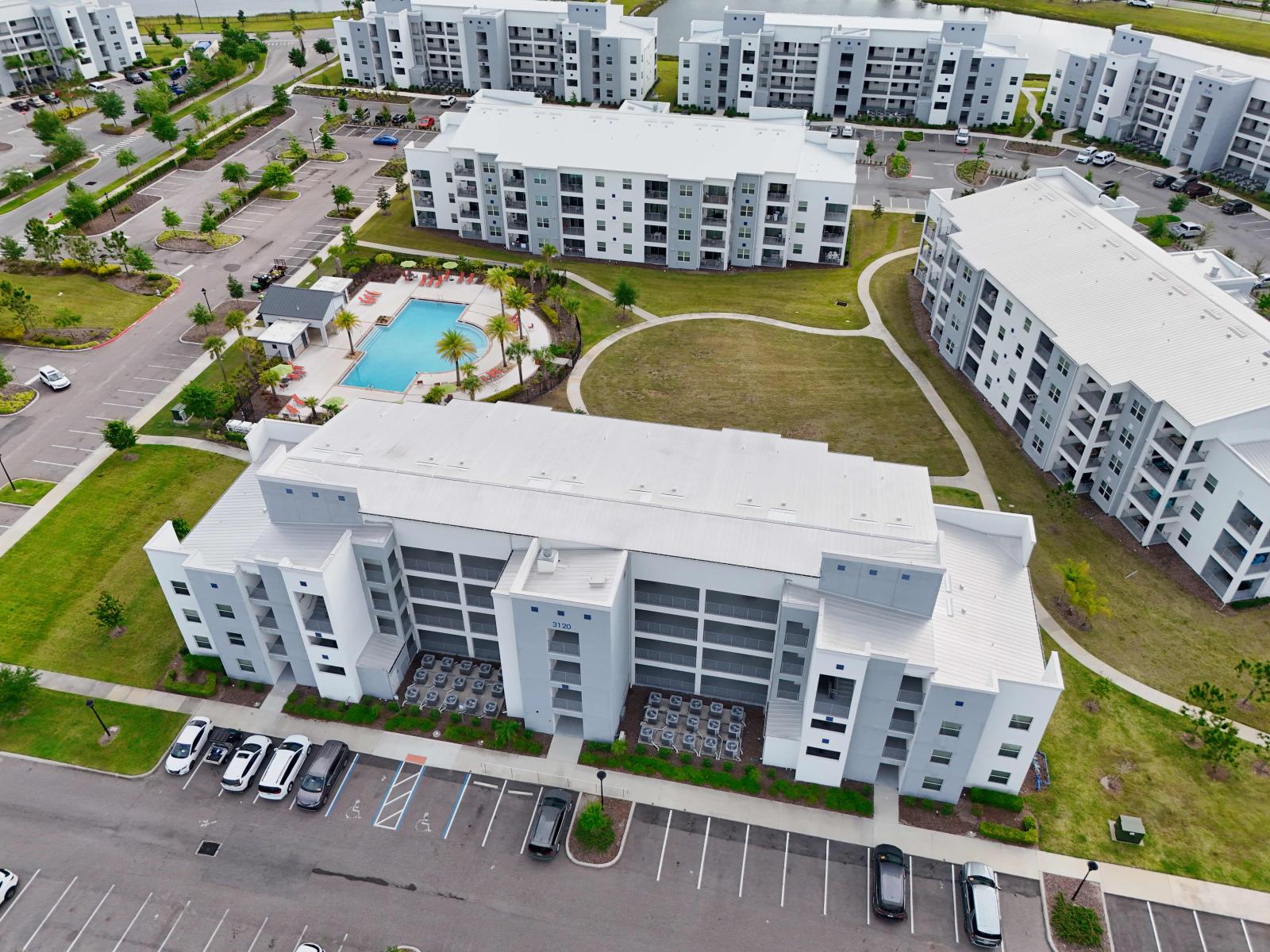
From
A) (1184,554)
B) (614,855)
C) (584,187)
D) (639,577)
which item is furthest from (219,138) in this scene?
(1184,554)

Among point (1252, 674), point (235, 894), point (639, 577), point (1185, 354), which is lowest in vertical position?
point (235, 894)

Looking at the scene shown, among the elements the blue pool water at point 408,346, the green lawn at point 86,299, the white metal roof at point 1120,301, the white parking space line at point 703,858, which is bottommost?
the white parking space line at point 703,858

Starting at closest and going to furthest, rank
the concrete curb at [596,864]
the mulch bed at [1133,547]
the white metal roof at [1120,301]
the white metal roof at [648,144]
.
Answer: the concrete curb at [596,864] → the mulch bed at [1133,547] → the white metal roof at [1120,301] → the white metal roof at [648,144]

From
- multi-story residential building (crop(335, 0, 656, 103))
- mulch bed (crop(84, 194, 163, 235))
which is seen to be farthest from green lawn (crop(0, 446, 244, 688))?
multi-story residential building (crop(335, 0, 656, 103))

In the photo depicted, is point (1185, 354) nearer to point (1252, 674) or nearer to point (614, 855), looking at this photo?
point (1252, 674)


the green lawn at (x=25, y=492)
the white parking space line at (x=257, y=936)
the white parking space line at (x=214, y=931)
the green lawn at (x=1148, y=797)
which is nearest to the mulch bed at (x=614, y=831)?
the white parking space line at (x=257, y=936)

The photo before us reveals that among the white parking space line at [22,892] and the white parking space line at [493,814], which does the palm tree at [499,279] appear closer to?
the white parking space line at [493,814]

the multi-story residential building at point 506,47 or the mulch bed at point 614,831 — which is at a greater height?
the multi-story residential building at point 506,47
